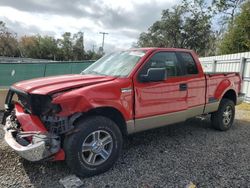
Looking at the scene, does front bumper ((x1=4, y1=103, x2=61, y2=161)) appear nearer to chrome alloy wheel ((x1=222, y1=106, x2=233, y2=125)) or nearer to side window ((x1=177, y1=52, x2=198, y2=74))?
side window ((x1=177, y1=52, x2=198, y2=74))

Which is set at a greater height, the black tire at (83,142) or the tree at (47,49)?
the tree at (47,49)

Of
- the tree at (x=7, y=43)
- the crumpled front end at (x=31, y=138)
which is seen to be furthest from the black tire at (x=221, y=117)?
the tree at (x=7, y=43)

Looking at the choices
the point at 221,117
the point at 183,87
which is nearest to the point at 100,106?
the point at 183,87

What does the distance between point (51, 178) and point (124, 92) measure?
1625 millimetres

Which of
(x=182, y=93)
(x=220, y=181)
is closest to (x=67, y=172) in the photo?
(x=220, y=181)

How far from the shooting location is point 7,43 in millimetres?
56906

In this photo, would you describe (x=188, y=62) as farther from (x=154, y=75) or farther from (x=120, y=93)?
(x=120, y=93)

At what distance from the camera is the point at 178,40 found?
4225cm

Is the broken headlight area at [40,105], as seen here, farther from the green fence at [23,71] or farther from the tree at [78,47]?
the tree at [78,47]

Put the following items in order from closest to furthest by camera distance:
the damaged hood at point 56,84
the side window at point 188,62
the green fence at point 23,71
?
the damaged hood at point 56,84
the side window at point 188,62
the green fence at point 23,71

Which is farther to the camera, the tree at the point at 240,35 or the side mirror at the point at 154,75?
the tree at the point at 240,35

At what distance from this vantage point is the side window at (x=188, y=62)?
519 centimetres

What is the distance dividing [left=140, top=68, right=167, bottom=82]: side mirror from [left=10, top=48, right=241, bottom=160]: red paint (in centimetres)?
12

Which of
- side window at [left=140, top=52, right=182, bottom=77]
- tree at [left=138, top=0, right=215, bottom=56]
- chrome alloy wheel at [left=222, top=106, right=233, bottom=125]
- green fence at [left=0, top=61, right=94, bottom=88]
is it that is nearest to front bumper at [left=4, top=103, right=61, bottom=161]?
side window at [left=140, top=52, right=182, bottom=77]
